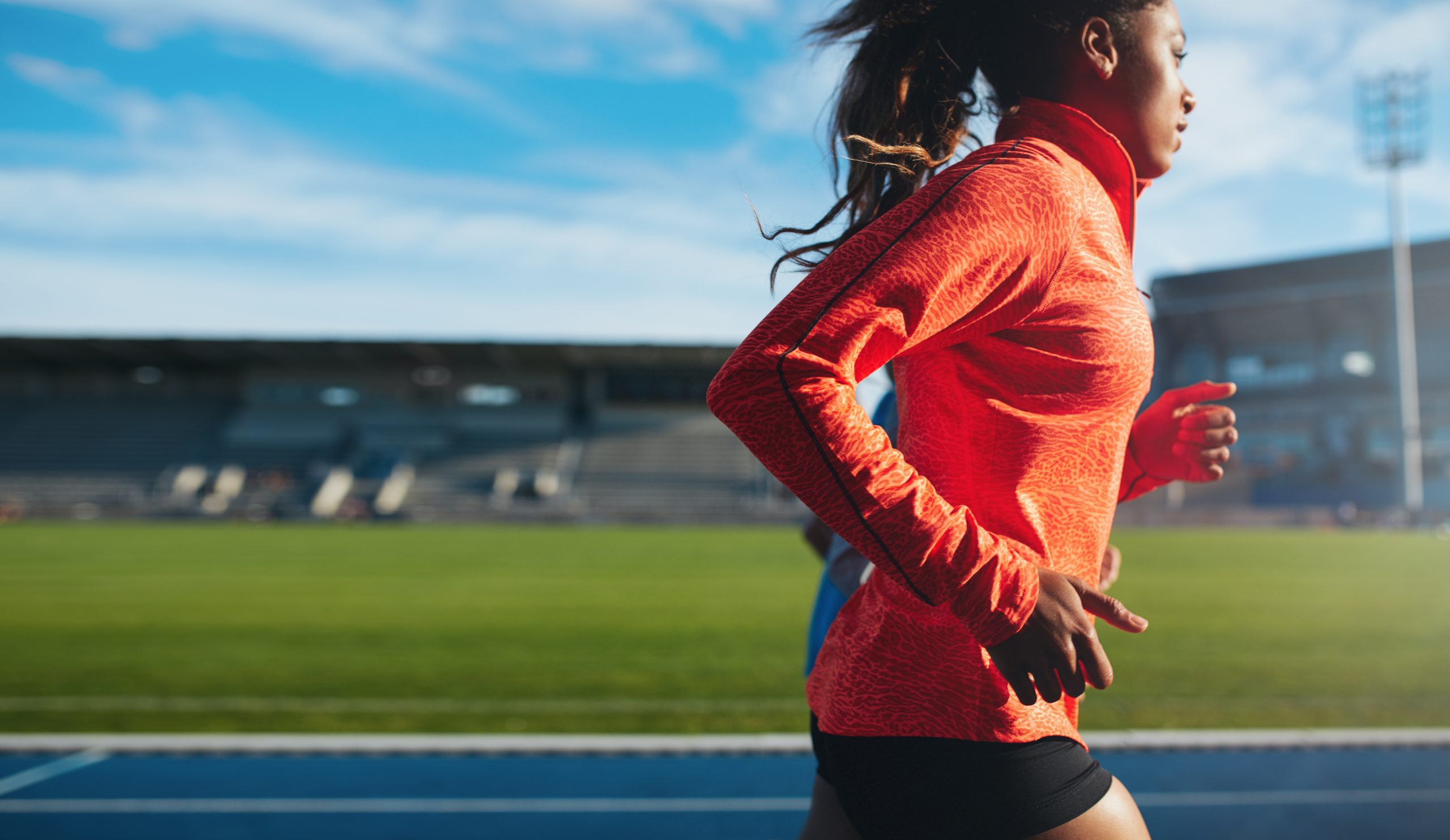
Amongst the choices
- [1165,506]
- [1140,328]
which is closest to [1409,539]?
[1165,506]

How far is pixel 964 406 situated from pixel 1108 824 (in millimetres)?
457

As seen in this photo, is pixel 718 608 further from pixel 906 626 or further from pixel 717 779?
pixel 906 626

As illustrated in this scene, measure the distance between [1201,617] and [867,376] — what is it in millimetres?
8506

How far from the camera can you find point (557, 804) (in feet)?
10.6

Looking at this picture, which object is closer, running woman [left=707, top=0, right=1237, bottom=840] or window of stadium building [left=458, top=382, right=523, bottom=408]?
running woman [left=707, top=0, right=1237, bottom=840]

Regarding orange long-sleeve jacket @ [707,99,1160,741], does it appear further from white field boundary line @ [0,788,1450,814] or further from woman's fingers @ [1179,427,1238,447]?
white field boundary line @ [0,788,1450,814]

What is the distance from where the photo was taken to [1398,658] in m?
6.29

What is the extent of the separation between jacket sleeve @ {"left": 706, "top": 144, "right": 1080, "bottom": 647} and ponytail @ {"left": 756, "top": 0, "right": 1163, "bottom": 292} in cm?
21

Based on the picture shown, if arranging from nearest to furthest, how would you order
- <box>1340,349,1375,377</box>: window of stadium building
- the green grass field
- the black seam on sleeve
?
the black seam on sleeve, the green grass field, <box>1340,349,1375,377</box>: window of stadium building

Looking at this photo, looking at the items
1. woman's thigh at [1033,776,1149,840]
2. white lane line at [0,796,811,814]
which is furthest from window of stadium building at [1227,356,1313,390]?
woman's thigh at [1033,776,1149,840]

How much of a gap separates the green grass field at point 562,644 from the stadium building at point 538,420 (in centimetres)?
1666

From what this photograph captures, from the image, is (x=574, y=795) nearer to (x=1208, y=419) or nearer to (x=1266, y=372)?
(x=1208, y=419)

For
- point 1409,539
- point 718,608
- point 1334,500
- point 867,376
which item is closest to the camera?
point 867,376

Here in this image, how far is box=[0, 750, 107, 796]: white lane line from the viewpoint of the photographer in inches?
134
